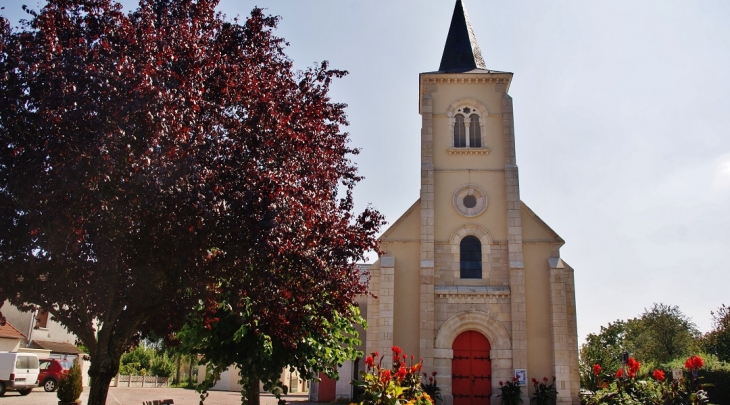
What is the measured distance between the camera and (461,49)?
2309 centimetres

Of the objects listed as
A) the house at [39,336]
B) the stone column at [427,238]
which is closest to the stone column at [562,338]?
the stone column at [427,238]

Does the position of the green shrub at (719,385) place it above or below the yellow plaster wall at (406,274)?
below

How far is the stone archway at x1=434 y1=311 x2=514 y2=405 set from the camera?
18391mm

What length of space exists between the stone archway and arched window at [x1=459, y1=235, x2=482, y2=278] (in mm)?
1402

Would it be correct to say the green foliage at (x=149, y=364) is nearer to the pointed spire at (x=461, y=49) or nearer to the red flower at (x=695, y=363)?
the pointed spire at (x=461, y=49)

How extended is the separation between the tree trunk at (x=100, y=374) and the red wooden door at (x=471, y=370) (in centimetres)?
1259

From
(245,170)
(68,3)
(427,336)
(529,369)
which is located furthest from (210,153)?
(529,369)

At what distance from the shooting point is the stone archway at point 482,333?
1839cm

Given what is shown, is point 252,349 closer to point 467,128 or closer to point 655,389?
point 655,389

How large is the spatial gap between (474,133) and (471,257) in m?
4.74

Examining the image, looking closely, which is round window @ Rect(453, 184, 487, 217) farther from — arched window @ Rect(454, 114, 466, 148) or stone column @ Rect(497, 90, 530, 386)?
arched window @ Rect(454, 114, 466, 148)

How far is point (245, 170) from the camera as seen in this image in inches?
310

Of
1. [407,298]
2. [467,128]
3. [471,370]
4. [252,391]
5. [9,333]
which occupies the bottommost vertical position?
[252,391]

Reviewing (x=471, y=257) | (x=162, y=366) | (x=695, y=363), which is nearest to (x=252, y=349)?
(x=695, y=363)
